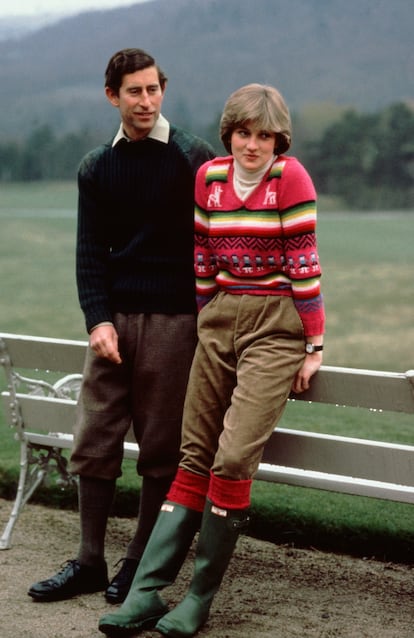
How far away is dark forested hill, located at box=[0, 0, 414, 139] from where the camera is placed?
72.4m

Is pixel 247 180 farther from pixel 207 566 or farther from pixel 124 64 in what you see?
pixel 207 566

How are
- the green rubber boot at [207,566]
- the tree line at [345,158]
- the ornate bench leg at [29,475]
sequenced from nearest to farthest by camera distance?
the green rubber boot at [207,566] → the ornate bench leg at [29,475] → the tree line at [345,158]

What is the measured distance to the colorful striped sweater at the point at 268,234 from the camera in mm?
3131

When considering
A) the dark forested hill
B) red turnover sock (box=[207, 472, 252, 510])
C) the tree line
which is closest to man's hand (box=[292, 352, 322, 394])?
red turnover sock (box=[207, 472, 252, 510])

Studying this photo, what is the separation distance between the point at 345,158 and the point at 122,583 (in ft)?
151

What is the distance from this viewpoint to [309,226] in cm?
312

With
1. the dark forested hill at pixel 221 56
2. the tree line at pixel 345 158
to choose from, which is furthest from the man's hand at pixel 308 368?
the dark forested hill at pixel 221 56

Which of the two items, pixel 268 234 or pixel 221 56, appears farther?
pixel 221 56

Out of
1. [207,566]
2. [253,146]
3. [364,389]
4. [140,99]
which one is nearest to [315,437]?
[364,389]

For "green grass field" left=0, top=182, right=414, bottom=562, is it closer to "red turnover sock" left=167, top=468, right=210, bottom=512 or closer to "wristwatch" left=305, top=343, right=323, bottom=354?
"red turnover sock" left=167, top=468, right=210, bottom=512

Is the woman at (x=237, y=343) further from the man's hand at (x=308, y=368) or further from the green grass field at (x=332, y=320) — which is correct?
the green grass field at (x=332, y=320)

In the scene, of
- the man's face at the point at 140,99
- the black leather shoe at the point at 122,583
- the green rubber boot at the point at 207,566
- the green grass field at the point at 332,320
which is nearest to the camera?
the green rubber boot at the point at 207,566

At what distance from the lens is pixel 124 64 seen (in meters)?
3.42

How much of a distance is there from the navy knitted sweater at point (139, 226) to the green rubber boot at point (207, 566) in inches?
28.1
